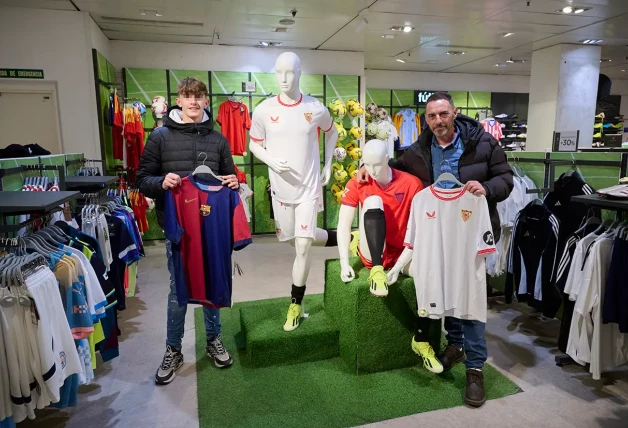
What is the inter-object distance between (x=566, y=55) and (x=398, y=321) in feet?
19.6

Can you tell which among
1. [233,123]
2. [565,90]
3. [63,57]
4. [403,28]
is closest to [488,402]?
[403,28]

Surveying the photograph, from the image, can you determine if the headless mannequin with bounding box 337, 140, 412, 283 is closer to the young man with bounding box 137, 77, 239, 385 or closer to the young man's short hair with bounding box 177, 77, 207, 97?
the young man with bounding box 137, 77, 239, 385

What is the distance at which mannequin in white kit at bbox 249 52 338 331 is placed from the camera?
2.73 metres

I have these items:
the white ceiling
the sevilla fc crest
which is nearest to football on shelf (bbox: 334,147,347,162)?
the white ceiling

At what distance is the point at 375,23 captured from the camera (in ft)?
17.6

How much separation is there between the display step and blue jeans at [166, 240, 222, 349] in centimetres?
23

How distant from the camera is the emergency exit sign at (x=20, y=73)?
15.4 ft

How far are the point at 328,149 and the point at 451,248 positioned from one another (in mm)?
1195

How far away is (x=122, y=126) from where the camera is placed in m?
5.67

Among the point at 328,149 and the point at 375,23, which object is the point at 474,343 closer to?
the point at 328,149

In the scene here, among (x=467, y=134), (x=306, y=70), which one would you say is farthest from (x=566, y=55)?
(x=467, y=134)

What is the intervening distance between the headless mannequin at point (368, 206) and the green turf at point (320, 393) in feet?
2.09

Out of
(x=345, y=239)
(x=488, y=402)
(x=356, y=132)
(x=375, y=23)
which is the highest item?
(x=375, y=23)

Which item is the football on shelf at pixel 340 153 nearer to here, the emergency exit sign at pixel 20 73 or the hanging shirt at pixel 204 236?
the emergency exit sign at pixel 20 73
